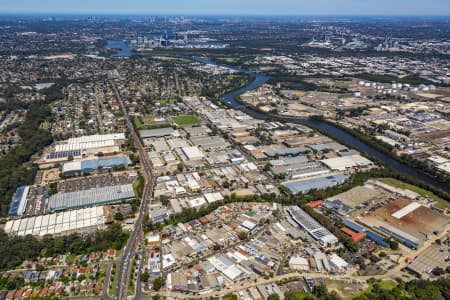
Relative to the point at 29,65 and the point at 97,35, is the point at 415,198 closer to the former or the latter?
the point at 29,65

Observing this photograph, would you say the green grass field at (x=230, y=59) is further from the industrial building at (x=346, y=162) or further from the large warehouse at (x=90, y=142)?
the industrial building at (x=346, y=162)

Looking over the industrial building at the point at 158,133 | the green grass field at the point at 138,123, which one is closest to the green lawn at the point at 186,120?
the industrial building at the point at 158,133

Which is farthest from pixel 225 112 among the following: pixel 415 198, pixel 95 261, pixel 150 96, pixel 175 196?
pixel 95 261

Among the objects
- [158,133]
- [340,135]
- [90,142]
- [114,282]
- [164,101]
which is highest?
[164,101]

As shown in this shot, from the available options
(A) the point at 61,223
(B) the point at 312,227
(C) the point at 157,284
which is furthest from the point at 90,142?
(B) the point at 312,227

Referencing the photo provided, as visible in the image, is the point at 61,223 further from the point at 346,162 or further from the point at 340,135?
the point at 340,135

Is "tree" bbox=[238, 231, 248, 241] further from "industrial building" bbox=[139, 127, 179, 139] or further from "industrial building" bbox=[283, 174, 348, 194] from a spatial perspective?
"industrial building" bbox=[139, 127, 179, 139]

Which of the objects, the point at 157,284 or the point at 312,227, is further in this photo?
the point at 312,227
